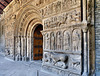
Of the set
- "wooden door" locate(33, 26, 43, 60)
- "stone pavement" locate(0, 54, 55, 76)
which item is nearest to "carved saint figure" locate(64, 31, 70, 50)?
"stone pavement" locate(0, 54, 55, 76)

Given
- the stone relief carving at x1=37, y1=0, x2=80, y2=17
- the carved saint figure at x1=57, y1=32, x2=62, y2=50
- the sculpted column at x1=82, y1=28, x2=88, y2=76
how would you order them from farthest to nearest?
the carved saint figure at x1=57, y1=32, x2=62, y2=50, the stone relief carving at x1=37, y1=0, x2=80, y2=17, the sculpted column at x1=82, y1=28, x2=88, y2=76

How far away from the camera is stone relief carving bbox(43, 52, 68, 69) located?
3821 mm

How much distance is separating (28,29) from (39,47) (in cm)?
163

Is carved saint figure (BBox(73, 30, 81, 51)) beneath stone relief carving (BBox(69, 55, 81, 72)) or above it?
above

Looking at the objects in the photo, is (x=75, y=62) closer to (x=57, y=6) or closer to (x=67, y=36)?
(x=67, y=36)

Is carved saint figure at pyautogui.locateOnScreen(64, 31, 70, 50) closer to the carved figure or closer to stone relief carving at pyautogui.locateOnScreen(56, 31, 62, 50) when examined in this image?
the carved figure

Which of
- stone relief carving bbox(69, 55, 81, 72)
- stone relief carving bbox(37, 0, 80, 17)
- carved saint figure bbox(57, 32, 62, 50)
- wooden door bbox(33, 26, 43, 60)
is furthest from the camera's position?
wooden door bbox(33, 26, 43, 60)

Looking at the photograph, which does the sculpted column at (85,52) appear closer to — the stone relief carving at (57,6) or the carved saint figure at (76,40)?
the carved saint figure at (76,40)

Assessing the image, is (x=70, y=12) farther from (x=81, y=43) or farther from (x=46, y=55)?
(x=46, y=55)

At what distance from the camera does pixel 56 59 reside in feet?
13.3

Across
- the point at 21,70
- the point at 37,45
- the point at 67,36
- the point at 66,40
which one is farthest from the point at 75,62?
the point at 37,45

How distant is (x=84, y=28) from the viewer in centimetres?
336

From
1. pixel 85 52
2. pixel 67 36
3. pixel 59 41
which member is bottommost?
pixel 85 52

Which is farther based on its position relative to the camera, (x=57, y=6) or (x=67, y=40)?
(x=57, y=6)
